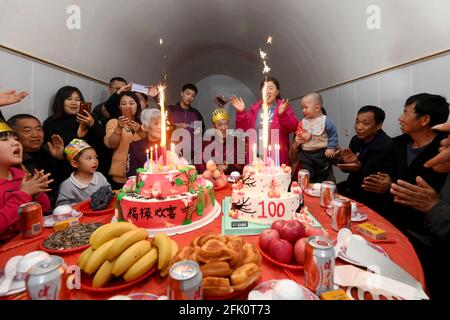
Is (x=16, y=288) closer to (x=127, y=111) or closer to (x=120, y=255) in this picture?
(x=120, y=255)

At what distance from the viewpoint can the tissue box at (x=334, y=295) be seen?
912mm

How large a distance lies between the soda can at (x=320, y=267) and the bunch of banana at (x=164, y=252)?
68cm

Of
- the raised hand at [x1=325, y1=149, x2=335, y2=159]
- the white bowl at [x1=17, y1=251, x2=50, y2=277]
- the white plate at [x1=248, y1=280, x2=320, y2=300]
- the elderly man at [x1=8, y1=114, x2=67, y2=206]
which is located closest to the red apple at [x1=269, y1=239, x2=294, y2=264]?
the white plate at [x1=248, y1=280, x2=320, y2=300]

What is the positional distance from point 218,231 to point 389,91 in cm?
324

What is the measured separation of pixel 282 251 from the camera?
120 cm

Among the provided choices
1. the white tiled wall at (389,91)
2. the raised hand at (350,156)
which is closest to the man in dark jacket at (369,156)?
the raised hand at (350,156)

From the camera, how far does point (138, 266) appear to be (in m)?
1.06

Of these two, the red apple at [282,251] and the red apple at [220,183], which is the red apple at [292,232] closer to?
the red apple at [282,251]

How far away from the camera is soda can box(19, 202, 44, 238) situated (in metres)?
1.48

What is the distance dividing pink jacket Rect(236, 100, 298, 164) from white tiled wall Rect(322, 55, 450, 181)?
1.29 meters

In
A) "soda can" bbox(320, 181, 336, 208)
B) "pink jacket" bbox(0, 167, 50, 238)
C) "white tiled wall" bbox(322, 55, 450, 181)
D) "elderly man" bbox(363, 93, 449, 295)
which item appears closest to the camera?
"pink jacket" bbox(0, 167, 50, 238)

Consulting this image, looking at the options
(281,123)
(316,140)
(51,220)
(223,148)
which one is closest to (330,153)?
(316,140)

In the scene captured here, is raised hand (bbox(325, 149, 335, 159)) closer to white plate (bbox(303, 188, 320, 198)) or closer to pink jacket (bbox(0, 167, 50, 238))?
white plate (bbox(303, 188, 320, 198))
